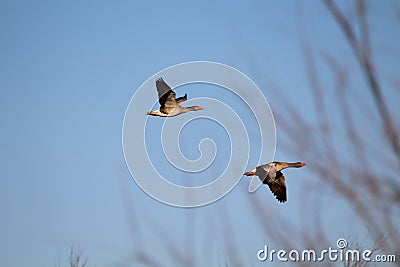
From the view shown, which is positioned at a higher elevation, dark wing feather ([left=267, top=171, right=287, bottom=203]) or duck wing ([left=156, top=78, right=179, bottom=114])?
duck wing ([left=156, top=78, right=179, bottom=114])

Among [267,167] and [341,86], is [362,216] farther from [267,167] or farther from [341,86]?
[267,167]

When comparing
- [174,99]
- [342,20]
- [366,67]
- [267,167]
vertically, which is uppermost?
[174,99]

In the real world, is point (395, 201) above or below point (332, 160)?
below

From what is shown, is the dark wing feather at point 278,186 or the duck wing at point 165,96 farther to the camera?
the duck wing at point 165,96

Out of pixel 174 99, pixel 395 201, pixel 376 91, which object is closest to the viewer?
pixel 376 91

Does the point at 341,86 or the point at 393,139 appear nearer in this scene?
the point at 393,139

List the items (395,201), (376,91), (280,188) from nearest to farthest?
(376,91), (395,201), (280,188)

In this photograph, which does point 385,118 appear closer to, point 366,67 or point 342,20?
point 366,67

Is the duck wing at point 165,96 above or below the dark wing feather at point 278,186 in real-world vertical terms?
above

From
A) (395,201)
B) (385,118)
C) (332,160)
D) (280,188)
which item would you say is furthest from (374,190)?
(280,188)

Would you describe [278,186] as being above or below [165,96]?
below

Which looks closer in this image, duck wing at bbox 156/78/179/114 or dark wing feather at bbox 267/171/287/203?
dark wing feather at bbox 267/171/287/203

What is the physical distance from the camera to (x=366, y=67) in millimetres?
1326

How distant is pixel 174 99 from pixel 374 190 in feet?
23.5
